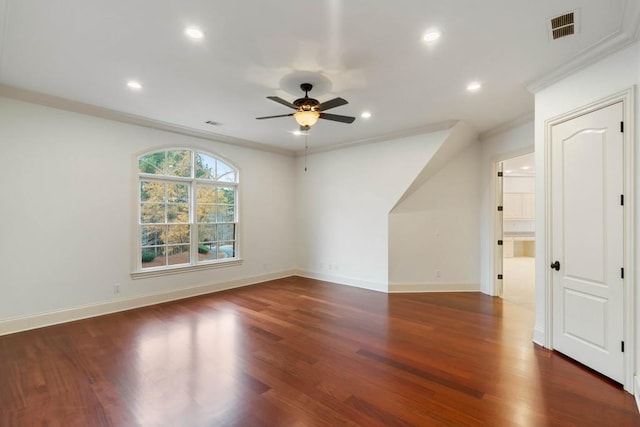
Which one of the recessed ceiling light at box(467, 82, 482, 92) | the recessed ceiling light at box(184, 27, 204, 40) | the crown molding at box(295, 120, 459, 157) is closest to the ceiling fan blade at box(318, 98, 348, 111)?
the recessed ceiling light at box(184, 27, 204, 40)

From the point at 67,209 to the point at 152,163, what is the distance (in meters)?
1.37

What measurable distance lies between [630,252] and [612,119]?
1154mm

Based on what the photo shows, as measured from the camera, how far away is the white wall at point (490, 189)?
15.7 ft

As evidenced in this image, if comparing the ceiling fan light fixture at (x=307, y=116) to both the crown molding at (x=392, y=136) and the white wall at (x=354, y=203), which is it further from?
the white wall at (x=354, y=203)

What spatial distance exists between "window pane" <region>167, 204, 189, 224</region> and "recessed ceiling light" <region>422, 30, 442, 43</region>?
4.62 meters

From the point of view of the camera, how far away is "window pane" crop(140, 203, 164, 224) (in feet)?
16.0

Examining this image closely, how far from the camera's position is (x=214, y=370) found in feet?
9.16

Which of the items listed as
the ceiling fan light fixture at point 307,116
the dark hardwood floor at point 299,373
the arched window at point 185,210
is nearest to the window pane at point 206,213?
the arched window at point 185,210

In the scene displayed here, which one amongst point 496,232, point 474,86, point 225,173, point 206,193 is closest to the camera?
point 474,86

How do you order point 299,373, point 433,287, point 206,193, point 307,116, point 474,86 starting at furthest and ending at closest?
point 206,193
point 433,287
point 474,86
point 307,116
point 299,373

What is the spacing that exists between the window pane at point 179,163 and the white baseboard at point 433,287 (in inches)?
171

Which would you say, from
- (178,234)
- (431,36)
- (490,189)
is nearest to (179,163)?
(178,234)

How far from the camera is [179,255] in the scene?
209 inches

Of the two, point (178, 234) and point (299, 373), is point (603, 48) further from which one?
point (178, 234)
